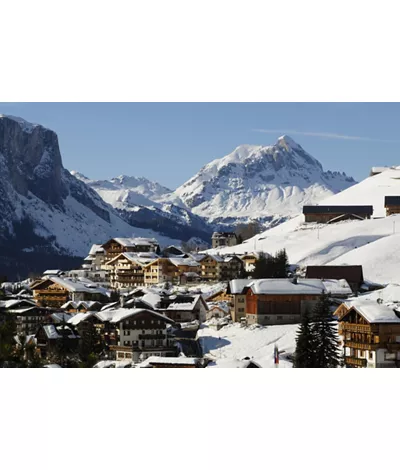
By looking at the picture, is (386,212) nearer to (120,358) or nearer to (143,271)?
(143,271)

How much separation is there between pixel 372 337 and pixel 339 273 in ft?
119

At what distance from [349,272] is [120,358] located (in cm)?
2976

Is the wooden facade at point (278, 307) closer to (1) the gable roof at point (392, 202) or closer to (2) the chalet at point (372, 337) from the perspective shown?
(2) the chalet at point (372, 337)

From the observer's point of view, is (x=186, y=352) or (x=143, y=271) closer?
(x=186, y=352)

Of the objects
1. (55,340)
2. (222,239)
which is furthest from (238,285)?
(222,239)

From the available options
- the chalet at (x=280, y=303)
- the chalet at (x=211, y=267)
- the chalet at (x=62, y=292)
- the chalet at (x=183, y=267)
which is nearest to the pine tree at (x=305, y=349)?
the chalet at (x=280, y=303)

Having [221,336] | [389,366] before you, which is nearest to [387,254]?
[221,336]

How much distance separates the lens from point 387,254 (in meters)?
107

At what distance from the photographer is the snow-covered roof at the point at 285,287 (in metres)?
77.8

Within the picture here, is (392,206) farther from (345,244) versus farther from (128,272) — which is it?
(128,272)

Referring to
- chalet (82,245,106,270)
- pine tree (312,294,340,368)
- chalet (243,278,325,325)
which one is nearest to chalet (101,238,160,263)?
chalet (82,245,106,270)

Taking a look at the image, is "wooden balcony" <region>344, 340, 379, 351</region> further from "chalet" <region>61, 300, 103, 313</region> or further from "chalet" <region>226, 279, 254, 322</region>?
"chalet" <region>61, 300, 103, 313</region>

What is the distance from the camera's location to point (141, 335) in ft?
241

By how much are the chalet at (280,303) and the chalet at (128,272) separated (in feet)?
167
